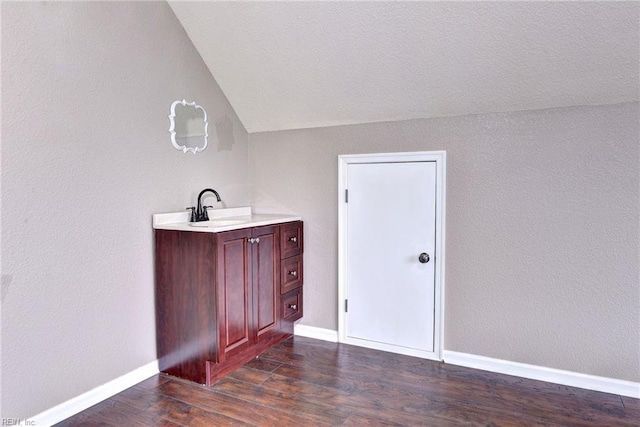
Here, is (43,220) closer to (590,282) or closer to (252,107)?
(252,107)

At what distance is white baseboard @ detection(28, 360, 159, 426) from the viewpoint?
6.68ft

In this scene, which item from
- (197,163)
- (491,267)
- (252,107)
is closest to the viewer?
(491,267)

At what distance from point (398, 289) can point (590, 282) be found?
1.20 metres

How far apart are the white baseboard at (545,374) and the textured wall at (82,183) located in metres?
2.10

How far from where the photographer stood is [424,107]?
110 inches

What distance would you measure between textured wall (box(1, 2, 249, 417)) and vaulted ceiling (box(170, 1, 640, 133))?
0.48 meters

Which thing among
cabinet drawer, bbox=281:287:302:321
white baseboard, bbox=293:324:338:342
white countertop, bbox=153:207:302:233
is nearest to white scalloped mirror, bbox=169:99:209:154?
white countertop, bbox=153:207:302:233

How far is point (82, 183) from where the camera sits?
7.18 ft

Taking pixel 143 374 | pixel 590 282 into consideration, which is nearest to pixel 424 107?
pixel 590 282

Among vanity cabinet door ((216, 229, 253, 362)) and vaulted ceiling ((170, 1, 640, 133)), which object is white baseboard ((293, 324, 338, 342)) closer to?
vanity cabinet door ((216, 229, 253, 362))

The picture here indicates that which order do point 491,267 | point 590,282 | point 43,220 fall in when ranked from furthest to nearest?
Answer: 1. point 491,267
2. point 590,282
3. point 43,220

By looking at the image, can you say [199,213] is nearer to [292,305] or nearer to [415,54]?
[292,305]

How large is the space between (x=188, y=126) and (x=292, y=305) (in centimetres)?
159

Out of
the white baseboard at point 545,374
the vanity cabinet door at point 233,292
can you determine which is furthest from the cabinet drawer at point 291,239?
the white baseboard at point 545,374
